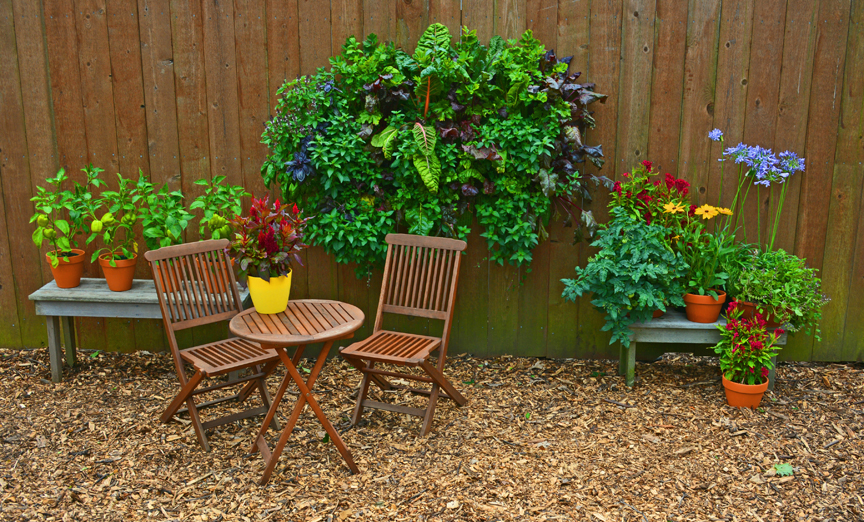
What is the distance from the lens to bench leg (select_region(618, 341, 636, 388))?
392cm

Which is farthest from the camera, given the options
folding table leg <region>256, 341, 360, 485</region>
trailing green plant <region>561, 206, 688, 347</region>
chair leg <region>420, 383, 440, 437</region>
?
trailing green plant <region>561, 206, 688, 347</region>

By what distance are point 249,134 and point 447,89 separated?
1326mm

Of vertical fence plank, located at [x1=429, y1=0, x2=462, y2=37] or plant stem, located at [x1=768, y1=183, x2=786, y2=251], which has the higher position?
vertical fence plank, located at [x1=429, y1=0, x2=462, y2=37]

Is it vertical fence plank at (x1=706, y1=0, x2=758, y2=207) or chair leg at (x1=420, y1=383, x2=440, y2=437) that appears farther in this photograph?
vertical fence plank at (x1=706, y1=0, x2=758, y2=207)

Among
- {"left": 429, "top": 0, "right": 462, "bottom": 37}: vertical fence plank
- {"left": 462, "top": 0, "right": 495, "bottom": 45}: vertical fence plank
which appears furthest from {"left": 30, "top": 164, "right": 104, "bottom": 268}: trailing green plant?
{"left": 462, "top": 0, "right": 495, "bottom": 45}: vertical fence plank

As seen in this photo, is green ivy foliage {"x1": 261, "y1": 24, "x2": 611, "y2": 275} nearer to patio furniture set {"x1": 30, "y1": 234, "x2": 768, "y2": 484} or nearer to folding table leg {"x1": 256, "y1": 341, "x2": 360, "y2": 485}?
patio furniture set {"x1": 30, "y1": 234, "x2": 768, "y2": 484}

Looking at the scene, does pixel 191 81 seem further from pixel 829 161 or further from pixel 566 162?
pixel 829 161

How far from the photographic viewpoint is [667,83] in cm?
401

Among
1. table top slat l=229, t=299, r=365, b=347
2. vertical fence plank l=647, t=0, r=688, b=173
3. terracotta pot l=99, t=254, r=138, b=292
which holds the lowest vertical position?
table top slat l=229, t=299, r=365, b=347

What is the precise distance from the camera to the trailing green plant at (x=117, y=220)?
3926 millimetres

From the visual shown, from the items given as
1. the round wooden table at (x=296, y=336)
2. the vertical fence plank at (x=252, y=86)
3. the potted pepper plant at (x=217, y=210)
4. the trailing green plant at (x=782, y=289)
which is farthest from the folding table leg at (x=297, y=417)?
the trailing green plant at (x=782, y=289)

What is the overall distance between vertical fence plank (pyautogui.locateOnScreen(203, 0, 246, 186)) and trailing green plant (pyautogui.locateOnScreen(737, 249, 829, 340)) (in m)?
3.19

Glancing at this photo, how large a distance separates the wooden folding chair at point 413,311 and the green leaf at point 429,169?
31 cm

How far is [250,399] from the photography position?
3848 millimetres
